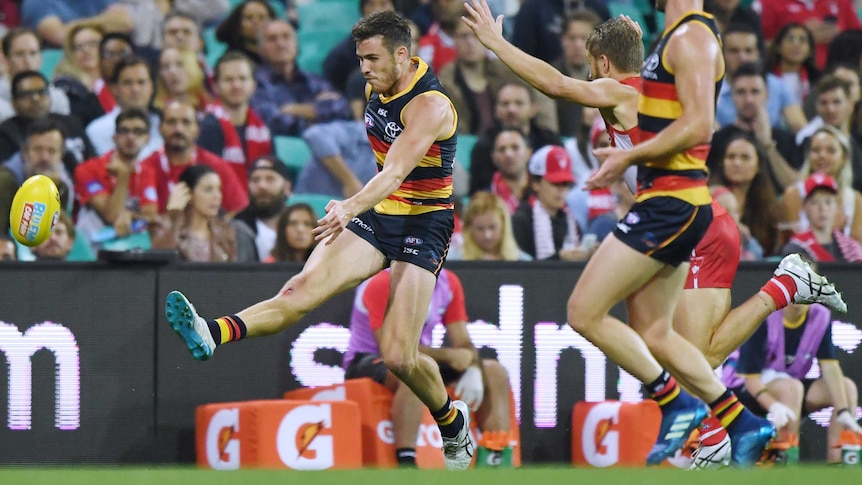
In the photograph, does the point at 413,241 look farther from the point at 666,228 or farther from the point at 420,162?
the point at 666,228

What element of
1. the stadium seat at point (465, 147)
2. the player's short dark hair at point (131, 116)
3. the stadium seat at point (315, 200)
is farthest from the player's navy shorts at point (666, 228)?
the player's short dark hair at point (131, 116)

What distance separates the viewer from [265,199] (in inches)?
390

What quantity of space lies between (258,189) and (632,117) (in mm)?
4425

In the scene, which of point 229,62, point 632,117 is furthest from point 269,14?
point 632,117

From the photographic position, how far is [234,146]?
1057 centimetres

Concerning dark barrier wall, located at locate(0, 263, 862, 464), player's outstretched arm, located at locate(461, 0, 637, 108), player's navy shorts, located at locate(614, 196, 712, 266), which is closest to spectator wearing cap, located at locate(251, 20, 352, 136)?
dark barrier wall, located at locate(0, 263, 862, 464)

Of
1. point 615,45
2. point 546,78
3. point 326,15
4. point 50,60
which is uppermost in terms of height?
point 326,15

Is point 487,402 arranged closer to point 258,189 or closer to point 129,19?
point 258,189

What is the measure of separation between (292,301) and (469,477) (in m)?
2.12

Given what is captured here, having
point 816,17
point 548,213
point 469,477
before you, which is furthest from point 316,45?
point 469,477

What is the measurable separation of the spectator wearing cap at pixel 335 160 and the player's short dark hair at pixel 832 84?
4.18 meters

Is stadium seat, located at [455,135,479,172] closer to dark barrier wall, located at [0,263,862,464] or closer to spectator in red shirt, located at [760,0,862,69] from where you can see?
dark barrier wall, located at [0,263,862,464]

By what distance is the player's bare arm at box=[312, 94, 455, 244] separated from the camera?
5.88 metres

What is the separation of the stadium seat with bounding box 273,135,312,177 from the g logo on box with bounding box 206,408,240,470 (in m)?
3.68
